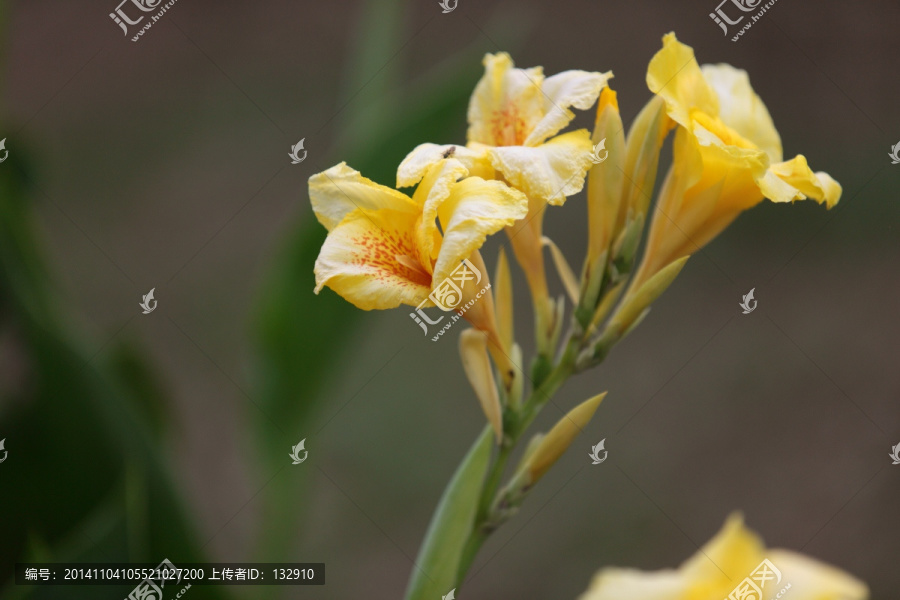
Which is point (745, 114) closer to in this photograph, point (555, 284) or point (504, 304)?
point (504, 304)

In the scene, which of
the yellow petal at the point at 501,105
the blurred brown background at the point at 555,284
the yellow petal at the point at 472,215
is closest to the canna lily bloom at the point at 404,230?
the yellow petal at the point at 472,215

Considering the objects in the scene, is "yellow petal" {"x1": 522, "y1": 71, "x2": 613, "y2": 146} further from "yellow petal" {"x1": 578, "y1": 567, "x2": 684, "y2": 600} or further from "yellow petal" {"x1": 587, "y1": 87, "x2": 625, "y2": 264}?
"yellow petal" {"x1": 578, "y1": 567, "x2": 684, "y2": 600}

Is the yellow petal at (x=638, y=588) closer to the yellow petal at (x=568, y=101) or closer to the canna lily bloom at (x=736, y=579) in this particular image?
the canna lily bloom at (x=736, y=579)

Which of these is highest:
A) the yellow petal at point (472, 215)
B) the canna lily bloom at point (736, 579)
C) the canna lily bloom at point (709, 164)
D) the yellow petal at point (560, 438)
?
the yellow petal at point (472, 215)

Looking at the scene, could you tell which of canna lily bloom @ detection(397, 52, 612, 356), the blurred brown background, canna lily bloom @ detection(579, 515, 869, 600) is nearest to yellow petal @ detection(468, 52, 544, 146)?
canna lily bloom @ detection(397, 52, 612, 356)

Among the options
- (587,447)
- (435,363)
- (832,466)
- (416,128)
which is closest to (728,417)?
(832,466)

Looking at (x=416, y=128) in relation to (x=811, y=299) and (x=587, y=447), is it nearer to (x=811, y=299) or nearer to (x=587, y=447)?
(x=587, y=447)

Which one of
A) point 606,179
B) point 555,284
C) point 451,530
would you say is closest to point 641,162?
point 606,179

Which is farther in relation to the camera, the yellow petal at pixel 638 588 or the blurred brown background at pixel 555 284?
the blurred brown background at pixel 555 284
